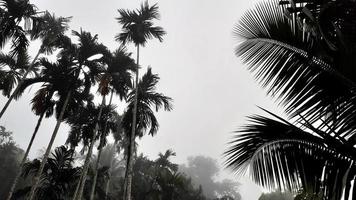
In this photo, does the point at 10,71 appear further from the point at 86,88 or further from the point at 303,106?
the point at 303,106

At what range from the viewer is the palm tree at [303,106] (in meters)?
3.08

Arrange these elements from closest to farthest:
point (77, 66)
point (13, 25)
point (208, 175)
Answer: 1. point (13, 25)
2. point (77, 66)
3. point (208, 175)

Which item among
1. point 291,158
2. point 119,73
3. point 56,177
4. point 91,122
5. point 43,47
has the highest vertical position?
point 43,47

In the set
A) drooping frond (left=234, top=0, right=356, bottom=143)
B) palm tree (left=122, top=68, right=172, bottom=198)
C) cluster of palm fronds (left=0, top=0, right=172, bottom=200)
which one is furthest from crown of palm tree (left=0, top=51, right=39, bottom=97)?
drooping frond (left=234, top=0, right=356, bottom=143)

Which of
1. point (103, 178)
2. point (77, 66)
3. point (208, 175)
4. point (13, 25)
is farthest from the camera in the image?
point (208, 175)

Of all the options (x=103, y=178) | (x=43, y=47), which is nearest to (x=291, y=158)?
(x=103, y=178)

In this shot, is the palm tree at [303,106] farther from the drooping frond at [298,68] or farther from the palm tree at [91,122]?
the palm tree at [91,122]

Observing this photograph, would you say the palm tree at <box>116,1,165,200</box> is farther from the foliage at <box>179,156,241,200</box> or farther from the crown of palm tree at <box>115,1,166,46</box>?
the foliage at <box>179,156,241,200</box>

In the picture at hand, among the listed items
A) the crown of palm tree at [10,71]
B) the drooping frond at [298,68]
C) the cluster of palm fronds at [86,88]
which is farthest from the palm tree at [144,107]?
the drooping frond at [298,68]

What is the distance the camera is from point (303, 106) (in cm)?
355

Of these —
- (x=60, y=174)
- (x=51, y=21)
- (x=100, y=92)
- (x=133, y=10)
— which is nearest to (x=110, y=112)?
(x=100, y=92)

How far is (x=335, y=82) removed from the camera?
335 cm

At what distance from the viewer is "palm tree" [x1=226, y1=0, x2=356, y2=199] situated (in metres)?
3.08

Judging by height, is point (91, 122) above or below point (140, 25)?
below
